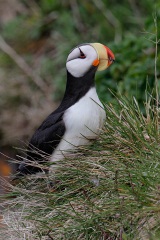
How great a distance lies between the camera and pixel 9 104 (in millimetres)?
8906

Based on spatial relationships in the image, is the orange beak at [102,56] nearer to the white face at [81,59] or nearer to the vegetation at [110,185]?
the white face at [81,59]

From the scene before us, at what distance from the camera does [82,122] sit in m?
4.28

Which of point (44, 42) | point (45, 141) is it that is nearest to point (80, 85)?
point (45, 141)

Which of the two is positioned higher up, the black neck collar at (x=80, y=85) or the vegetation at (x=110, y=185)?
the black neck collar at (x=80, y=85)

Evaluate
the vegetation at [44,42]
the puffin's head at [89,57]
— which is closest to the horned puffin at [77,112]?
the puffin's head at [89,57]

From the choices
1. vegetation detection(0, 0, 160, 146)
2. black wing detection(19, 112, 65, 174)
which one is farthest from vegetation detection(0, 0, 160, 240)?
vegetation detection(0, 0, 160, 146)

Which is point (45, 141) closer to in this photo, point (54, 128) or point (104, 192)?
point (54, 128)

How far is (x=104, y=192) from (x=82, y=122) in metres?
0.56

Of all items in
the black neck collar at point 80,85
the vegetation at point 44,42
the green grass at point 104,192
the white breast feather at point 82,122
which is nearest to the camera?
the green grass at point 104,192

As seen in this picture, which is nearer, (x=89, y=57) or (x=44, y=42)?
(x=89, y=57)

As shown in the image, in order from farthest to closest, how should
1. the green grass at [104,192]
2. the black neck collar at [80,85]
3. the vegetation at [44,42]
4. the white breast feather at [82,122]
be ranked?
the vegetation at [44,42]
the black neck collar at [80,85]
the white breast feather at [82,122]
the green grass at [104,192]

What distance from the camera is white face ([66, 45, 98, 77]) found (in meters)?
4.30

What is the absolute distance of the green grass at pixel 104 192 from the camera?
3.63 metres

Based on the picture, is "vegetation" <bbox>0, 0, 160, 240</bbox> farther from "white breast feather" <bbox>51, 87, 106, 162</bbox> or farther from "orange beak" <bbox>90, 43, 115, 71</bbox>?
"orange beak" <bbox>90, 43, 115, 71</bbox>
